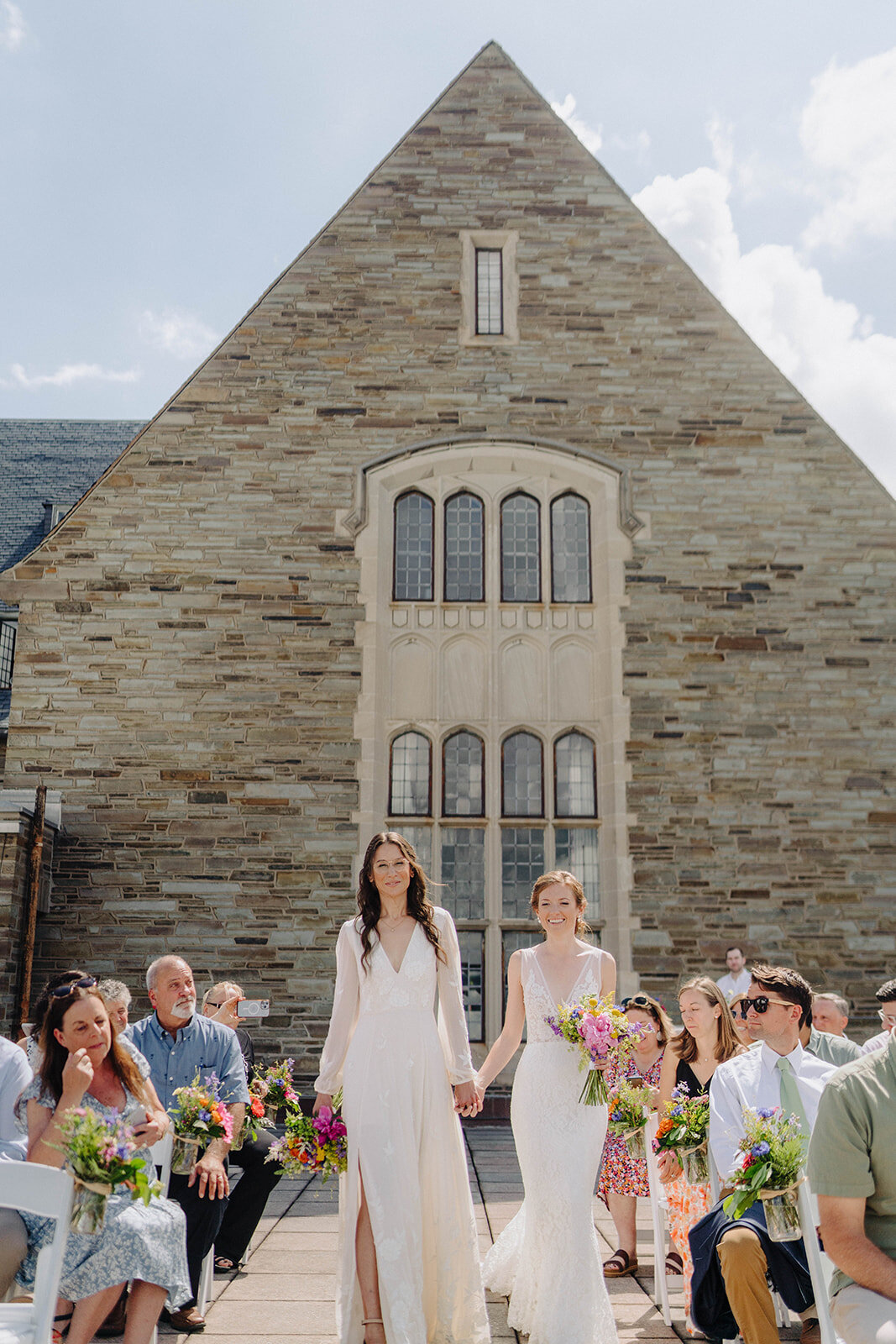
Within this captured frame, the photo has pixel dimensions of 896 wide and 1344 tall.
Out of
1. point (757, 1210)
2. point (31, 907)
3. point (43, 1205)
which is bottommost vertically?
point (757, 1210)

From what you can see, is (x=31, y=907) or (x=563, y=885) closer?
(x=563, y=885)

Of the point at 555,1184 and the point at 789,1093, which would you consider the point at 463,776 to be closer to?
the point at 555,1184

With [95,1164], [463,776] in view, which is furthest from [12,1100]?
[463,776]

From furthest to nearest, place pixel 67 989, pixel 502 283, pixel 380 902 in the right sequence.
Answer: pixel 502 283 < pixel 380 902 < pixel 67 989

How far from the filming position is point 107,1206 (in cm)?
378

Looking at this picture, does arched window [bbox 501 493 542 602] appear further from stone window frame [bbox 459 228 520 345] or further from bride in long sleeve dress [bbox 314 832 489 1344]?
bride in long sleeve dress [bbox 314 832 489 1344]

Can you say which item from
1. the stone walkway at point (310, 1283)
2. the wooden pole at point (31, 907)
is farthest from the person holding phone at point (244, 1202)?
the wooden pole at point (31, 907)

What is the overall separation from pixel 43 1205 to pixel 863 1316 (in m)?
2.24

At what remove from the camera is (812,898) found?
10.8m

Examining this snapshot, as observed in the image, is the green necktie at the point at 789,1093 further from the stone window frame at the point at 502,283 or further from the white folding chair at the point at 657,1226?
the stone window frame at the point at 502,283

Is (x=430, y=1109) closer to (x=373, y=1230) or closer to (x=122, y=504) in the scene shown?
(x=373, y=1230)

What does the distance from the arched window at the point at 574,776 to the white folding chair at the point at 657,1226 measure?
5715 mm

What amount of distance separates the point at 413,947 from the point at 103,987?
135 centimetres

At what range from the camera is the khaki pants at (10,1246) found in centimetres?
→ 377
